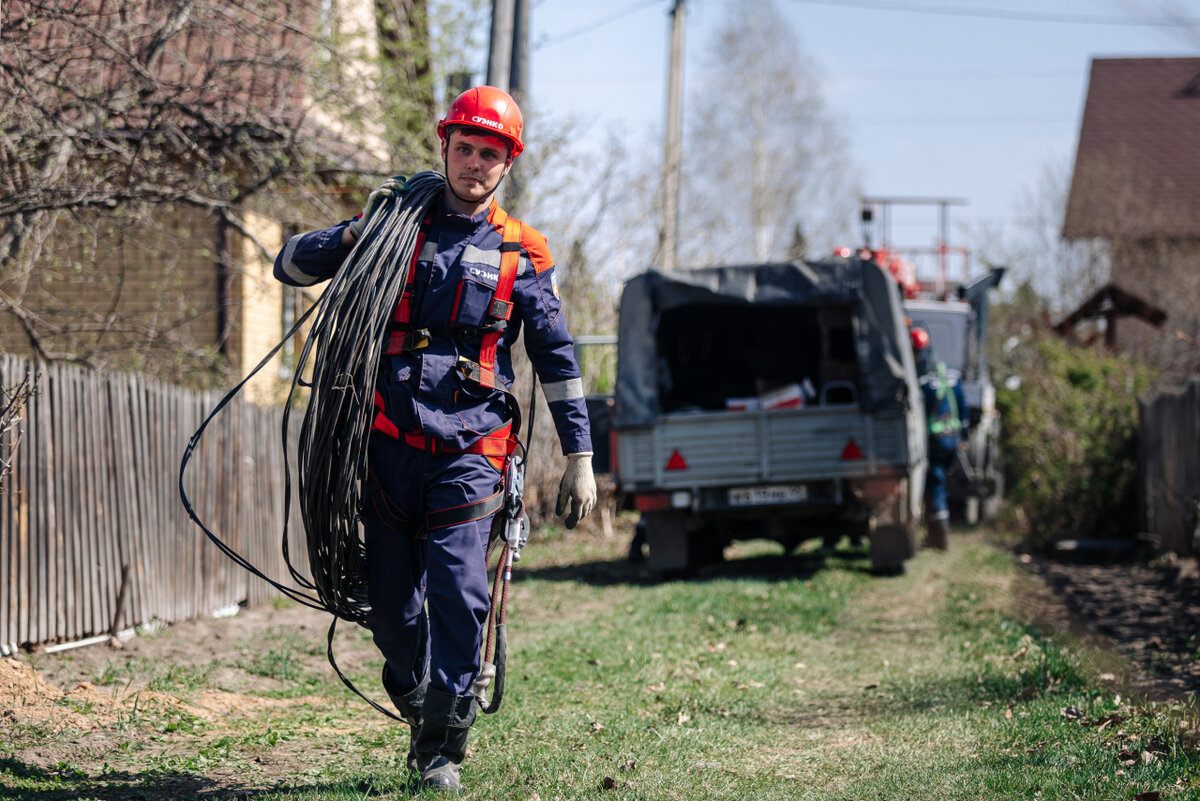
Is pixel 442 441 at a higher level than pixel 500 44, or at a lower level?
lower

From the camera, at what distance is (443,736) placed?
13.2 feet

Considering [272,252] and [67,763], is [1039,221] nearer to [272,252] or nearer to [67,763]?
[272,252]

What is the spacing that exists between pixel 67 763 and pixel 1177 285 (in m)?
26.0

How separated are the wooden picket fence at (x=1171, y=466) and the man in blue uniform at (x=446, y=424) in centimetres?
721

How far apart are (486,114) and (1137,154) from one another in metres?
32.8

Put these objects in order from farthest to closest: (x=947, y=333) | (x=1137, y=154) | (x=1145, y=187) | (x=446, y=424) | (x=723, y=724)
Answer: (x=1137, y=154) < (x=1145, y=187) < (x=947, y=333) < (x=723, y=724) < (x=446, y=424)

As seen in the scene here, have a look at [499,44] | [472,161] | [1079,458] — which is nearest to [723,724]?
[472,161]

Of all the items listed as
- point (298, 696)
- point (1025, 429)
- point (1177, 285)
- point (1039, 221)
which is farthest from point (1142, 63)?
point (298, 696)

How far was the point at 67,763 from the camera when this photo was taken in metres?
4.36

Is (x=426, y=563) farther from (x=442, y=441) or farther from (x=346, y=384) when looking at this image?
(x=346, y=384)

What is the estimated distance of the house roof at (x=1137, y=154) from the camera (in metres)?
29.2

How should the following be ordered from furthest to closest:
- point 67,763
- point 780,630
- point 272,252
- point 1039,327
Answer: point 1039,327, point 272,252, point 780,630, point 67,763

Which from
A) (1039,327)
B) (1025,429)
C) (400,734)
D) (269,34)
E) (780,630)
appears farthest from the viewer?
(1039,327)

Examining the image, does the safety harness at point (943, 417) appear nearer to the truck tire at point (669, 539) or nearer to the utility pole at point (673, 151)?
the truck tire at point (669, 539)
